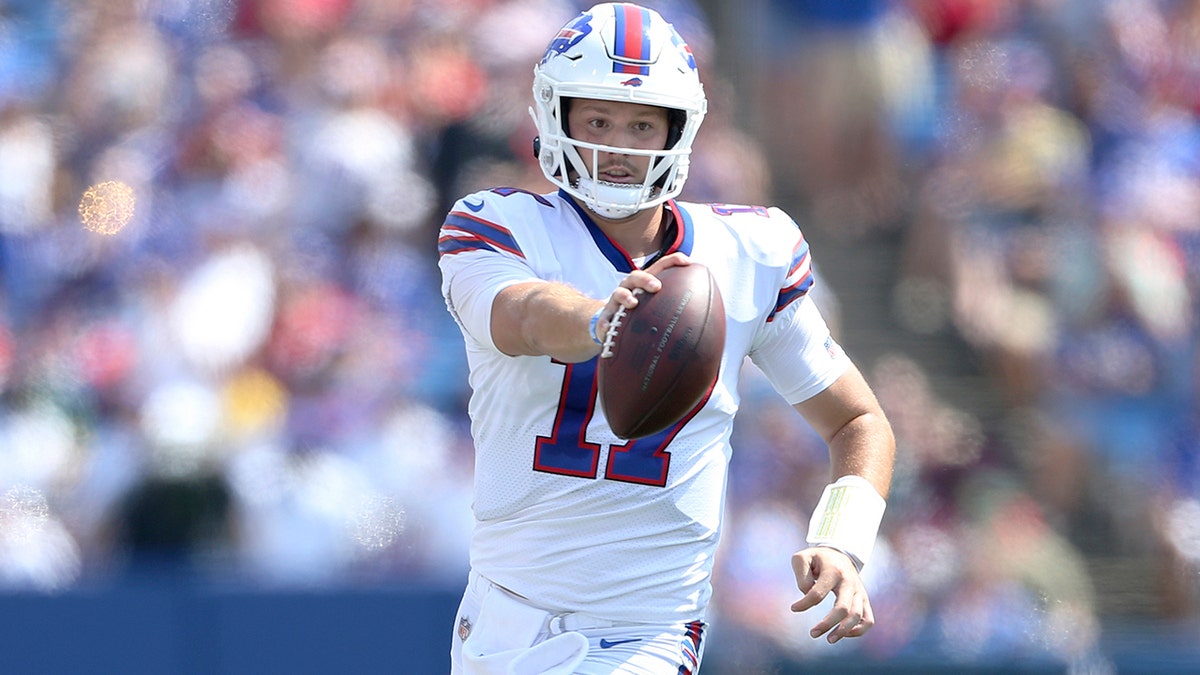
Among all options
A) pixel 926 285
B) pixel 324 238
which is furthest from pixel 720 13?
pixel 324 238

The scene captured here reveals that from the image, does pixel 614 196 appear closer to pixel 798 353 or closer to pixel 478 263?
pixel 478 263

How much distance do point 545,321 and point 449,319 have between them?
3.29m

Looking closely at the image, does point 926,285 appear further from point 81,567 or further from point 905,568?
point 81,567

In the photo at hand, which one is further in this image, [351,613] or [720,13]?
[720,13]

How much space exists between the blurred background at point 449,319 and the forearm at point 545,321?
8.09ft

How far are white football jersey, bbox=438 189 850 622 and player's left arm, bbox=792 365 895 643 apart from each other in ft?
0.80

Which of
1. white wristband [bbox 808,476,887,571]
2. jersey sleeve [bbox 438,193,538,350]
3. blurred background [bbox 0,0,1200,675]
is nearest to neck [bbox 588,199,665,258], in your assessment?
jersey sleeve [bbox 438,193,538,350]

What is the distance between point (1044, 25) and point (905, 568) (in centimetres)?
277

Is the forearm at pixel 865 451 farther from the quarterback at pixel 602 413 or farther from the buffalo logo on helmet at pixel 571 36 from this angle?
the buffalo logo on helmet at pixel 571 36

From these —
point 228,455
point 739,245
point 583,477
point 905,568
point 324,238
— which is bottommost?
point 905,568

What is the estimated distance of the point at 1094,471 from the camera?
19.9 feet

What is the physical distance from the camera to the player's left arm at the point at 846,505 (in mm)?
2861

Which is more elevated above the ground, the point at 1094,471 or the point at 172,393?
the point at 172,393

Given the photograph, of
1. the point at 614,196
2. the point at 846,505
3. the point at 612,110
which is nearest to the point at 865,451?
the point at 846,505
